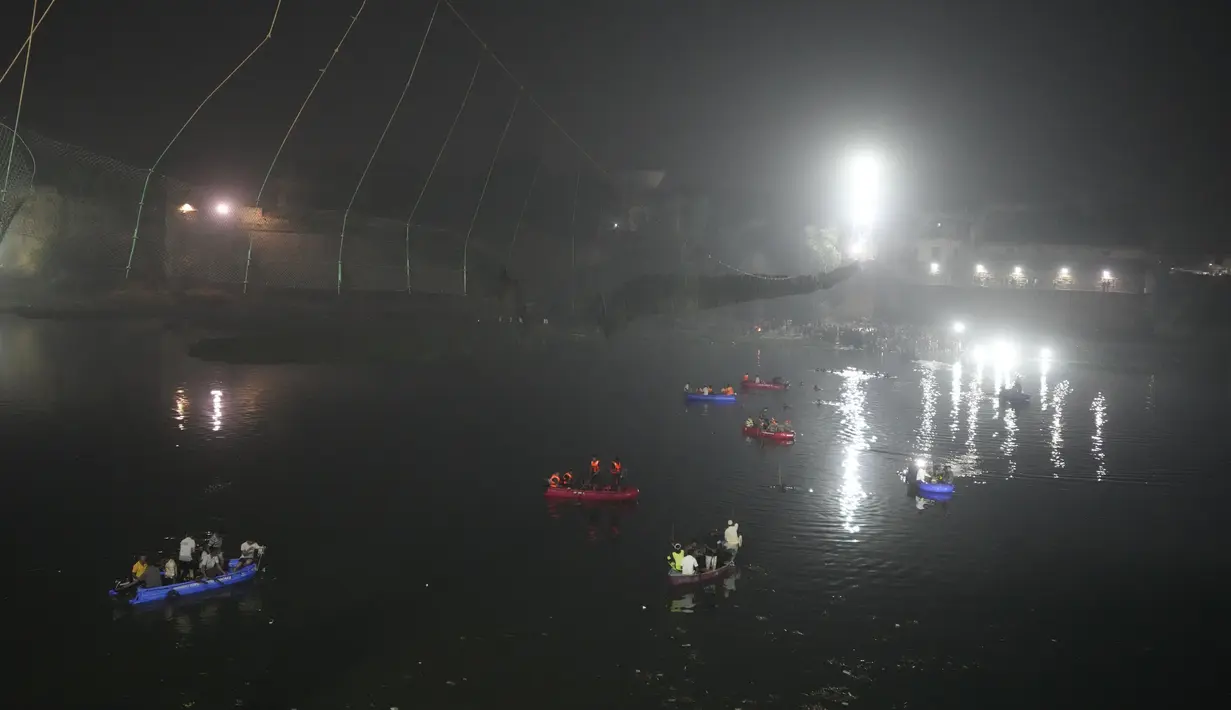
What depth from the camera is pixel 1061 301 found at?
81875 millimetres

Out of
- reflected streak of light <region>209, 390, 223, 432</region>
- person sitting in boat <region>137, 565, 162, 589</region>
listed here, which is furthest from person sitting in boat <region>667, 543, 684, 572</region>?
reflected streak of light <region>209, 390, 223, 432</region>

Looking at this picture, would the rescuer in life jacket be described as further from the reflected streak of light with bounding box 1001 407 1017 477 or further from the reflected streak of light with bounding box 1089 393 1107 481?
the reflected streak of light with bounding box 1089 393 1107 481

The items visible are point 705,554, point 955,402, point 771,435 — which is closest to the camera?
point 705,554

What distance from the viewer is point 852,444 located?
138 feet

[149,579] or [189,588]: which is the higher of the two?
[149,579]

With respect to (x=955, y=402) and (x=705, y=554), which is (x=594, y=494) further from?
(x=955, y=402)

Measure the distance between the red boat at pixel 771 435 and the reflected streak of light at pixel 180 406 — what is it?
Answer: 96.3ft

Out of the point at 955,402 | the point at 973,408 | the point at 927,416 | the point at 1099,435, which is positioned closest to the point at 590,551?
the point at 927,416

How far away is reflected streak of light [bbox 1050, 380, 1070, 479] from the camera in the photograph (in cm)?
4100

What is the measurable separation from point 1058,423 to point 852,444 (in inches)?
665

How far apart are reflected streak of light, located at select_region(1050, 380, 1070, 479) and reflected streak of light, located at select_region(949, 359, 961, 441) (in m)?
5.07

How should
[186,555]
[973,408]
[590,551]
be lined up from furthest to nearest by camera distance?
[973,408] → [590,551] → [186,555]

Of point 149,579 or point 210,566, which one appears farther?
point 210,566

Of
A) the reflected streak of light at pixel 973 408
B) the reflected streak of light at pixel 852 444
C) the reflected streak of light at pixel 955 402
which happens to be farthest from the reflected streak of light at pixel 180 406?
the reflected streak of light at pixel 955 402
